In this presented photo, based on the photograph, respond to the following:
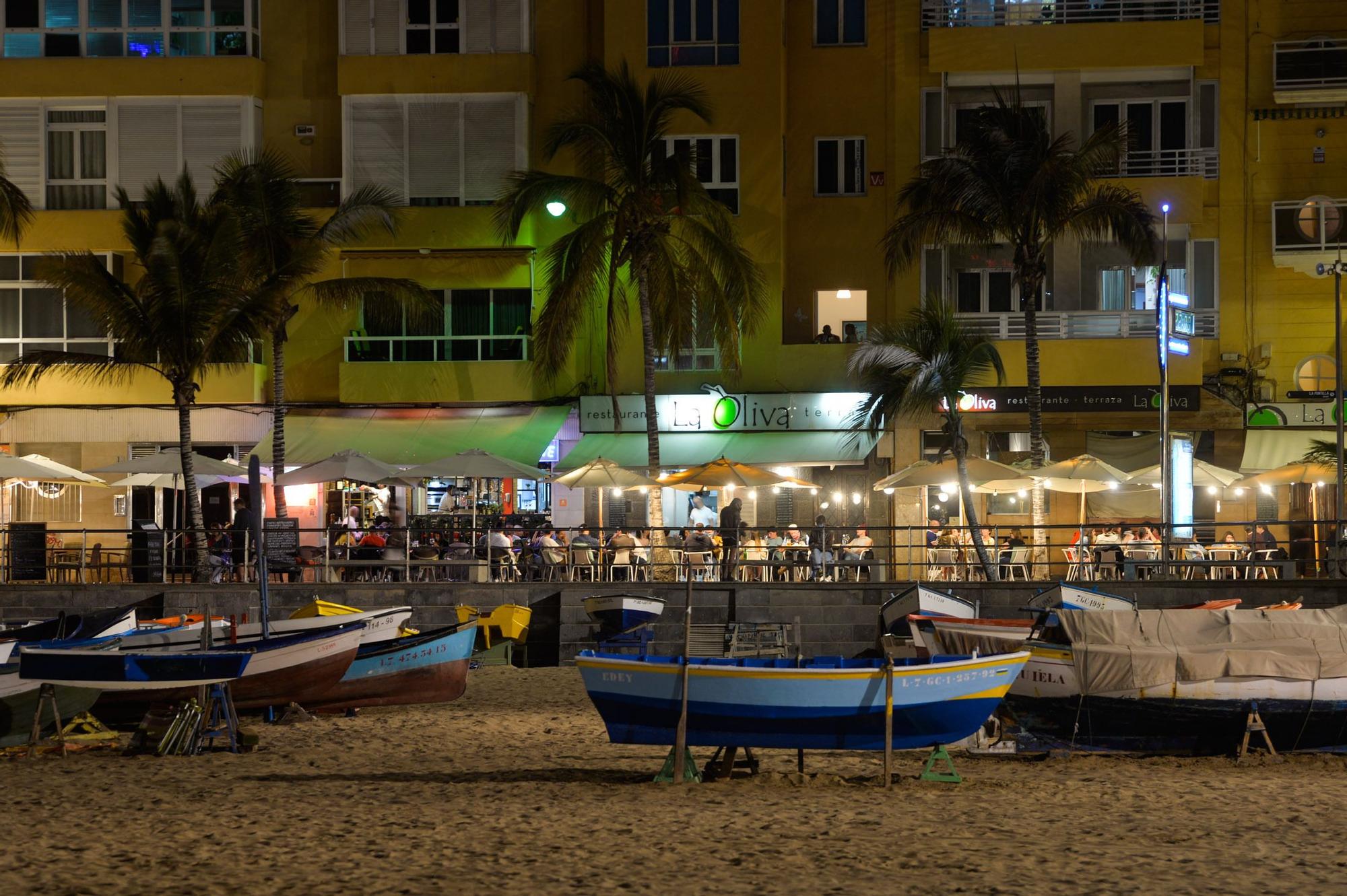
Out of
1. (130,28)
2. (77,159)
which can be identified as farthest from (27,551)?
(130,28)

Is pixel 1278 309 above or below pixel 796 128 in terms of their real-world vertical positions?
below

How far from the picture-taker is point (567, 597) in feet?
94.3

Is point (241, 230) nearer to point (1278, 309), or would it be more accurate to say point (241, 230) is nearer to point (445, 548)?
point (445, 548)

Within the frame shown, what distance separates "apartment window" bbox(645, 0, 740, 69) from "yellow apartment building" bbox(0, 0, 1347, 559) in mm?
63

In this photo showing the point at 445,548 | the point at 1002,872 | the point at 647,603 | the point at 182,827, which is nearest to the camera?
the point at 1002,872

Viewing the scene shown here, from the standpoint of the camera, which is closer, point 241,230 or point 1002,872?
point 1002,872

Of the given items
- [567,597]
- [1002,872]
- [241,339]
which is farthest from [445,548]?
[1002,872]

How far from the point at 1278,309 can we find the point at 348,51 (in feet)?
70.2

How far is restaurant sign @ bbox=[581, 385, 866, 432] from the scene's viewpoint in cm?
3588

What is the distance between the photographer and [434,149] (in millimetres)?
37562

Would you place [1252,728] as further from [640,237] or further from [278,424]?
[278,424]

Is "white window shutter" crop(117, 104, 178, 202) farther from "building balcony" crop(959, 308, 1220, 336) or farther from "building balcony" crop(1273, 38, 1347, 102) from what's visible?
"building balcony" crop(1273, 38, 1347, 102)

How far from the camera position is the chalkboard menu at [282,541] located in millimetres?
29594

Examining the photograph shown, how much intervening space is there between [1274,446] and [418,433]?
1840cm
